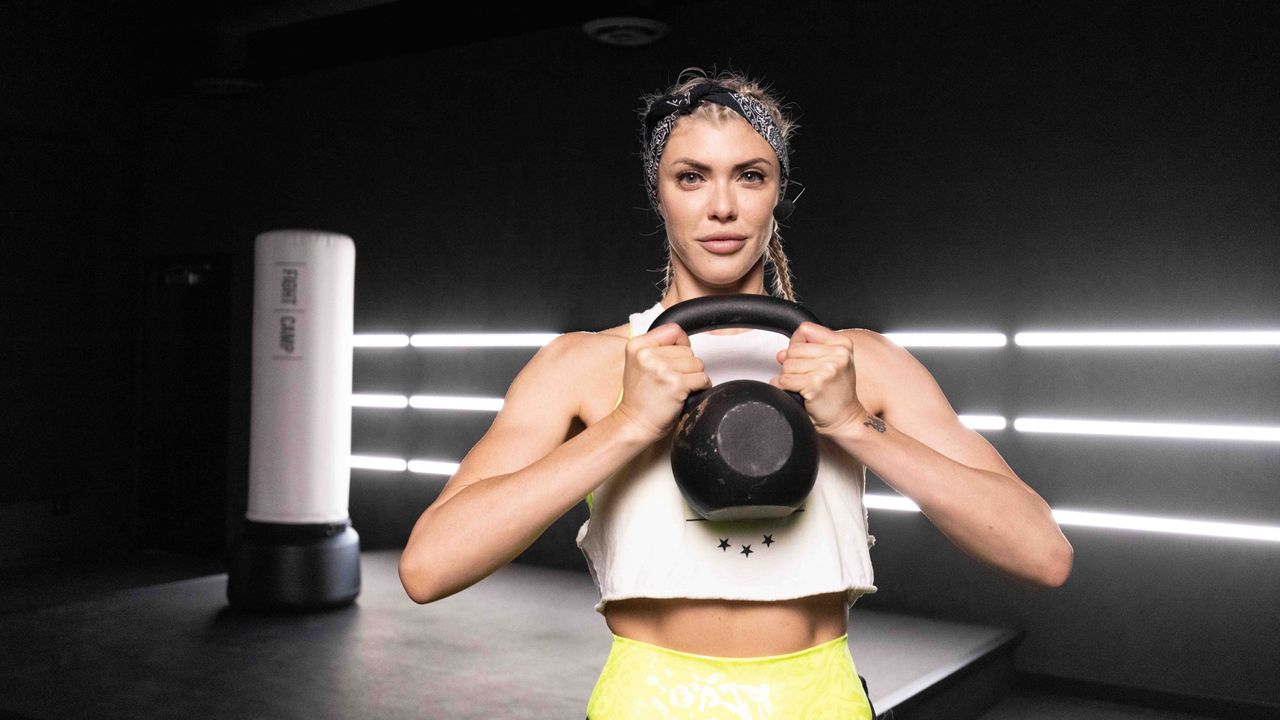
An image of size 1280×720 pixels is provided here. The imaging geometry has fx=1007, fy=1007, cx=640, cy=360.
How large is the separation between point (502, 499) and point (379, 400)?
5044mm

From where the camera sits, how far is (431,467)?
5570 mm

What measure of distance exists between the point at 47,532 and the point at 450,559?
631cm

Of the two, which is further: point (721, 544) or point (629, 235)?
point (629, 235)

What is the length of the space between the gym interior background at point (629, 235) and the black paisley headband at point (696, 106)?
3.13 metres

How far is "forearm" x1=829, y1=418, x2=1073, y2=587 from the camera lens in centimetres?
94

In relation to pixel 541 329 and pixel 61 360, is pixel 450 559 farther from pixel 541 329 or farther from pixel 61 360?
pixel 61 360

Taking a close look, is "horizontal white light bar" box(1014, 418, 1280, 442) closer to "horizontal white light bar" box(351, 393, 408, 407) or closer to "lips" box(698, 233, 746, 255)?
"lips" box(698, 233, 746, 255)

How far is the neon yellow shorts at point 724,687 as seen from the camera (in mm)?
1010

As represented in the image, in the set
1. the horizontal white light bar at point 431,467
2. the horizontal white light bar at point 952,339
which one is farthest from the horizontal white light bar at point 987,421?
the horizontal white light bar at point 431,467

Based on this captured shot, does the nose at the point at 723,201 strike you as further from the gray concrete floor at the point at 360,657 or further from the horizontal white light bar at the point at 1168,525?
the horizontal white light bar at the point at 1168,525

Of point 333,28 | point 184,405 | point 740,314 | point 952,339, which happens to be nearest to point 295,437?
point 952,339

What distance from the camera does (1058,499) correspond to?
3.91 m

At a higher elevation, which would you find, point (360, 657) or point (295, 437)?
point (295, 437)

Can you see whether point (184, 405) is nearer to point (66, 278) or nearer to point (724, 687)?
point (66, 278)
